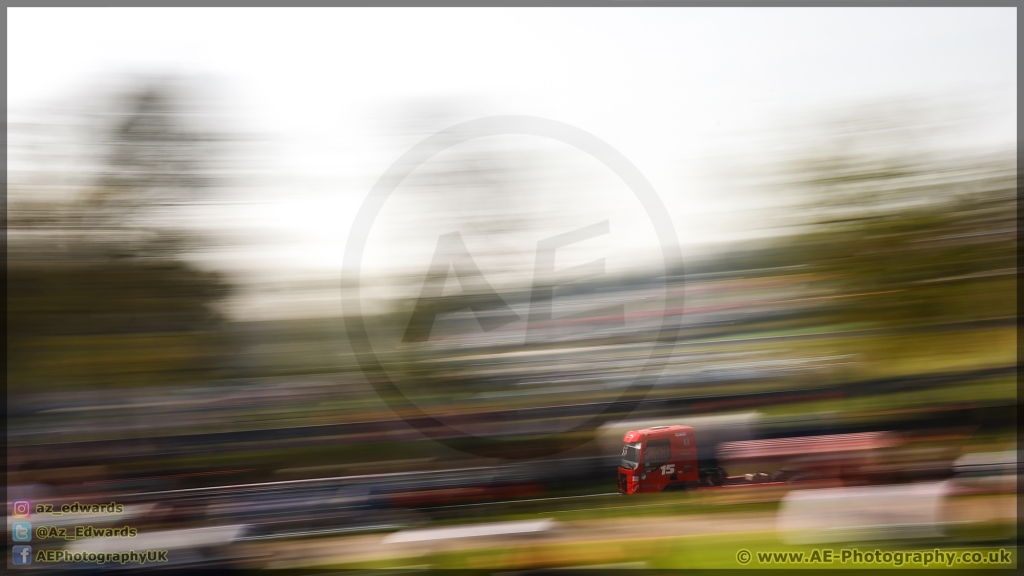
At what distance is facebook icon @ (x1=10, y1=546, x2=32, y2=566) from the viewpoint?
2078 millimetres

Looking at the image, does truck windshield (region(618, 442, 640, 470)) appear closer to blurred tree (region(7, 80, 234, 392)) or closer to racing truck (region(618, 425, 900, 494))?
racing truck (region(618, 425, 900, 494))

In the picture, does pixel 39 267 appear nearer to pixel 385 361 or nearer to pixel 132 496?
pixel 132 496

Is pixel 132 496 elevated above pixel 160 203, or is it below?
below

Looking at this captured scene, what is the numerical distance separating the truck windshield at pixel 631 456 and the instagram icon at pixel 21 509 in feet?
8.64

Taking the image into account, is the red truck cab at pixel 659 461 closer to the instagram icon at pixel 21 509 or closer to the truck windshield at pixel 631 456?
the truck windshield at pixel 631 456

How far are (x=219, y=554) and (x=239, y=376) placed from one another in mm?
793

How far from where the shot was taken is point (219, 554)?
79.8 inches

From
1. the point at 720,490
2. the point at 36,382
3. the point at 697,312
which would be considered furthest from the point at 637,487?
the point at 36,382

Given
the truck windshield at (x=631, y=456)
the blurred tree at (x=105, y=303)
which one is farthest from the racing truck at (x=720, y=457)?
the blurred tree at (x=105, y=303)

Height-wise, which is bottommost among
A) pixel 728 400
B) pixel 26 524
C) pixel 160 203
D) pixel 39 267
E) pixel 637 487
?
pixel 637 487

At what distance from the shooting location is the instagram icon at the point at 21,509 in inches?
80.6

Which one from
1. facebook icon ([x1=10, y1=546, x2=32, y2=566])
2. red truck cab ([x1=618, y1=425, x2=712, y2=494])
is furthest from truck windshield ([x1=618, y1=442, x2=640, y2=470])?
facebook icon ([x1=10, y1=546, x2=32, y2=566])

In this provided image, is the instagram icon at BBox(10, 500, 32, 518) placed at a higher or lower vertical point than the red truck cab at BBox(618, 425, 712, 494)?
higher

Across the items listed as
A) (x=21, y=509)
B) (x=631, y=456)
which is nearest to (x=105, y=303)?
(x=21, y=509)
